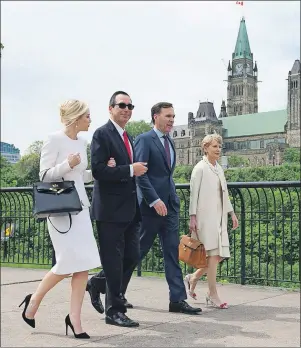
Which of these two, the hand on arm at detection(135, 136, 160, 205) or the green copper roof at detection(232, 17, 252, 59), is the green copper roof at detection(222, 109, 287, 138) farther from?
the hand on arm at detection(135, 136, 160, 205)

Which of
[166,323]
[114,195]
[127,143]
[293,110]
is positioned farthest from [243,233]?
[293,110]

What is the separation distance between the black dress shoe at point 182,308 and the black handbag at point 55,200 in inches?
65.8

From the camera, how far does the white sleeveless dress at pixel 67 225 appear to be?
425cm

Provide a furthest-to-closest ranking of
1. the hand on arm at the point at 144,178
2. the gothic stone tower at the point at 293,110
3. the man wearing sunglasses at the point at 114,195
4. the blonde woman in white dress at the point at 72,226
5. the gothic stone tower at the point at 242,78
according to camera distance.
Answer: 1. the gothic stone tower at the point at 293,110
2. the gothic stone tower at the point at 242,78
3. the hand on arm at the point at 144,178
4. the man wearing sunglasses at the point at 114,195
5. the blonde woman in white dress at the point at 72,226

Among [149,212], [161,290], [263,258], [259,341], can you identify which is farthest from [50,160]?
[263,258]

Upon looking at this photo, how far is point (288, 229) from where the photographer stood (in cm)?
775

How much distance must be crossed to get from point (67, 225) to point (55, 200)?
21 centimetres

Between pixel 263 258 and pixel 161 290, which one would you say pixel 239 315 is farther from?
pixel 263 258

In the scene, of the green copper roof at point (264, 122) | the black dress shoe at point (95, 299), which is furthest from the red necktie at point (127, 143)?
the green copper roof at point (264, 122)

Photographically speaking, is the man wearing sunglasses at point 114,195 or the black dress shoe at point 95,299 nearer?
the man wearing sunglasses at point 114,195

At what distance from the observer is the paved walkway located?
4.30m

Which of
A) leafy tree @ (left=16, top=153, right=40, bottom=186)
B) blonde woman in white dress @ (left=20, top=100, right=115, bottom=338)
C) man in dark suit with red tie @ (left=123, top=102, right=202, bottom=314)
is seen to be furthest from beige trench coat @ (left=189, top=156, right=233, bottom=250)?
leafy tree @ (left=16, top=153, right=40, bottom=186)

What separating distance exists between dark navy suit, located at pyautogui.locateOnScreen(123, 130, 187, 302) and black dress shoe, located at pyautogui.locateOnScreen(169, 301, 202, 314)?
4 centimetres

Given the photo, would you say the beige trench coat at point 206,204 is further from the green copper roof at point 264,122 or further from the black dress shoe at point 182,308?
the green copper roof at point 264,122
